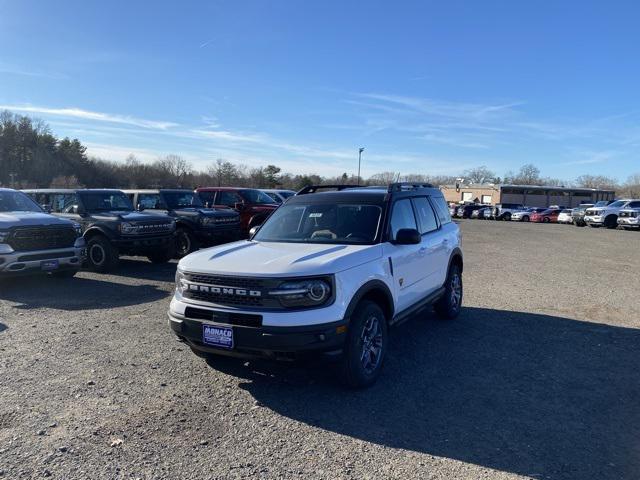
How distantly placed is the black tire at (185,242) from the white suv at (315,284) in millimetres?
7683

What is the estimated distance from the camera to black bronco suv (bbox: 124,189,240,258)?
13.1m

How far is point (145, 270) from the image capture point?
38.0 ft

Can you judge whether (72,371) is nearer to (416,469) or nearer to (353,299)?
(353,299)

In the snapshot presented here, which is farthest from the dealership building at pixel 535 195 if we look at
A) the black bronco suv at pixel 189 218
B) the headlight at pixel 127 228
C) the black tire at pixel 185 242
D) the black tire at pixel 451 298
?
the black tire at pixel 451 298

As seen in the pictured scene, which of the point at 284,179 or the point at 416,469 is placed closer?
the point at 416,469

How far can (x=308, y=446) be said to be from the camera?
3.60 meters

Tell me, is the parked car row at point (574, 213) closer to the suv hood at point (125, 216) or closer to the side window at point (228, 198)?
the side window at point (228, 198)

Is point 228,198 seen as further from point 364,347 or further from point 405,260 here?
point 364,347

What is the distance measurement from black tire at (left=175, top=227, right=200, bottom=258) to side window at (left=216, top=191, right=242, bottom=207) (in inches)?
123

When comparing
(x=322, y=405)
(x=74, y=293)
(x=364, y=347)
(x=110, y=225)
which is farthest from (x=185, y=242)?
(x=322, y=405)

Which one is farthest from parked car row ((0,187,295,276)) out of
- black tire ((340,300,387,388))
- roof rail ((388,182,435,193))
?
black tire ((340,300,387,388))

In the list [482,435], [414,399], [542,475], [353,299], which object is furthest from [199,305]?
[542,475]

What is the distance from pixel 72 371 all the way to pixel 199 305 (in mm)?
1748

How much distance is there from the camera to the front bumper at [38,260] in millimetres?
8789
